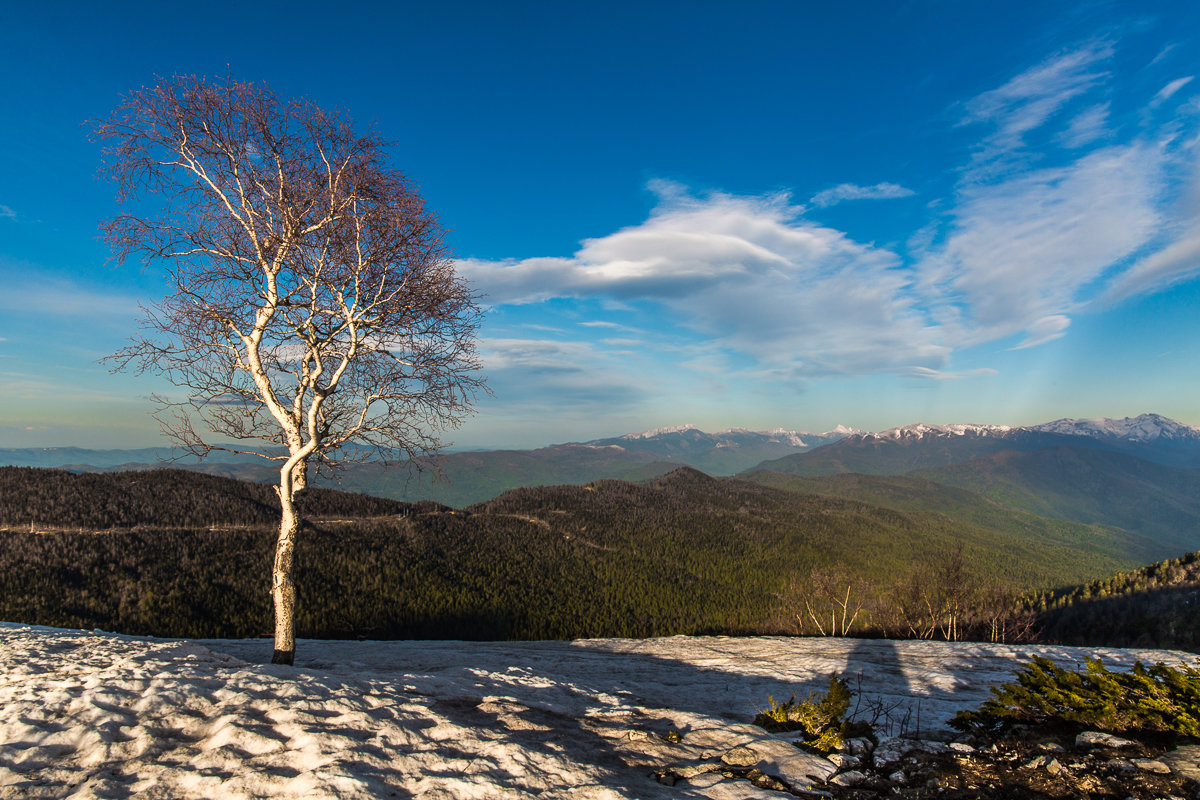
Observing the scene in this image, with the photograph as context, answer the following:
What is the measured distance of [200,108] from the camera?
36.6 feet

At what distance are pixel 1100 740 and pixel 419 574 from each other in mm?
107799

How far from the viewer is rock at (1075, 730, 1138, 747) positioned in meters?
6.12

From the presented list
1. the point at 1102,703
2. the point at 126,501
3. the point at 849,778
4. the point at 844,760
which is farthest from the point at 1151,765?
the point at 126,501

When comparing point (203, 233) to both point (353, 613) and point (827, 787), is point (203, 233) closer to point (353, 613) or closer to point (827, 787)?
point (827, 787)

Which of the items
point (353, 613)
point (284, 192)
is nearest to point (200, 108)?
point (284, 192)

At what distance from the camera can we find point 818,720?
22.3 ft

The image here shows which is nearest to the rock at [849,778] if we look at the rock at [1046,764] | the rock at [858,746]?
the rock at [858,746]

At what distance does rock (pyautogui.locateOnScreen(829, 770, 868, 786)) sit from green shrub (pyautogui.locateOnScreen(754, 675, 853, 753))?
0.43 m

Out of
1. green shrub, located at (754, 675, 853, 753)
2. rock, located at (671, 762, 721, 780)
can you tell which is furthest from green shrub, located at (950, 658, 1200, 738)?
rock, located at (671, 762, 721, 780)

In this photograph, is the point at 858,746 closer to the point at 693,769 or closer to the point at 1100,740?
the point at 693,769

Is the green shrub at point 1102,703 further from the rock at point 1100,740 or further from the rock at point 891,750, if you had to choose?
the rock at point 891,750

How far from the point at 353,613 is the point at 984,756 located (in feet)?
295

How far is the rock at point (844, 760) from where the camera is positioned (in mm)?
5831

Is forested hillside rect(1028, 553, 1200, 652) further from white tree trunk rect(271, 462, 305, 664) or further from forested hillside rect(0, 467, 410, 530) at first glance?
forested hillside rect(0, 467, 410, 530)
